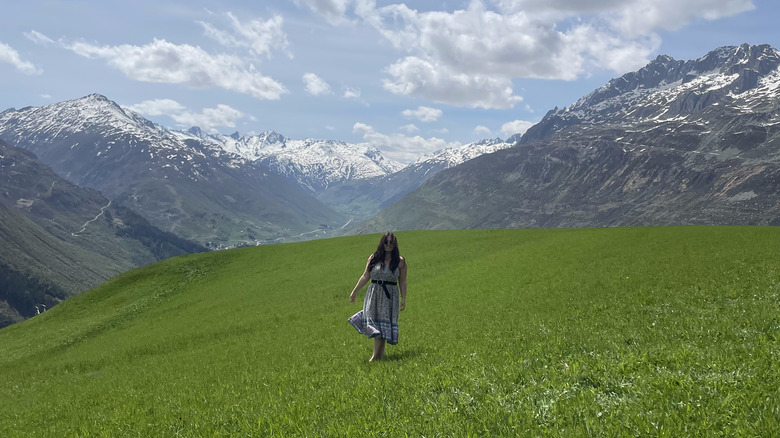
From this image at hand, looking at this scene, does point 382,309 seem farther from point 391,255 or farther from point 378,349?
point 391,255

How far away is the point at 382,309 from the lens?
15.8 m

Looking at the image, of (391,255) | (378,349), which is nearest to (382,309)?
(378,349)

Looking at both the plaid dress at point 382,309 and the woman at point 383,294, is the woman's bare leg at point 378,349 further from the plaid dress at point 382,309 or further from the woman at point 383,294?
the plaid dress at point 382,309

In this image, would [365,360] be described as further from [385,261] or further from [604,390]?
[604,390]

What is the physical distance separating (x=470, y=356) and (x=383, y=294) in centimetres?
375

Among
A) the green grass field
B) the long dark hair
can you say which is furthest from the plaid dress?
the green grass field

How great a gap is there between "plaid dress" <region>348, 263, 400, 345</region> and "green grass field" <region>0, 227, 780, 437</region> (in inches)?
40.5

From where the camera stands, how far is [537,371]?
35.5ft

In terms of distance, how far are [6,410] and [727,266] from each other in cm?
3810

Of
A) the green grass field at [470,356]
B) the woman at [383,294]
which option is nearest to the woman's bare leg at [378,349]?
the woman at [383,294]

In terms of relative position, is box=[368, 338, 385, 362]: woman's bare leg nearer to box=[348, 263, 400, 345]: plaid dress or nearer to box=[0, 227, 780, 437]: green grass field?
box=[348, 263, 400, 345]: plaid dress

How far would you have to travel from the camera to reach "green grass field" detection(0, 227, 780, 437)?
8141mm

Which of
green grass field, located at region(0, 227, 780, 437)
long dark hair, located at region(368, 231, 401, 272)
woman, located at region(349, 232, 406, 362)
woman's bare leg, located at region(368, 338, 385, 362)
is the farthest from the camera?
woman's bare leg, located at region(368, 338, 385, 362)

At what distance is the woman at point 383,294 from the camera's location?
15602 mm
